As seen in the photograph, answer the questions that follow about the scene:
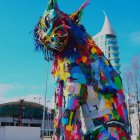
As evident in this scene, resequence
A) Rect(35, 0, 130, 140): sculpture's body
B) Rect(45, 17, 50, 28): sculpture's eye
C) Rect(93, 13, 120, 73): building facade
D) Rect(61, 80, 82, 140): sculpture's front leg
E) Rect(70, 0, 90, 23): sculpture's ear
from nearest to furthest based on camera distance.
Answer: Rect(61, 80, 82, 140): sculpture's front leg
Rect(35, 0, 130, 140): sculpture's body
Rect(45, 17, 50, 28): sculpture's eye
Rect(70, 0, 90, 23): sculpture's ear
Rect(93, 13, 120, 73): building facade

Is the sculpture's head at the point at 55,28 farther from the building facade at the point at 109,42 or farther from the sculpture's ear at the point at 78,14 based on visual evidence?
the building facade at the point at 109,42

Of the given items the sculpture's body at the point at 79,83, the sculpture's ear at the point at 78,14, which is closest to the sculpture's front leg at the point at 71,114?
the sculpture's body at the point at 79,83

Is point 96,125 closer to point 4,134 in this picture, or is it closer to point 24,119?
point 4,134

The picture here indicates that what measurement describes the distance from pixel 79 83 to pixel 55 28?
3.65ft

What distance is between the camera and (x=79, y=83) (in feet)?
20.5

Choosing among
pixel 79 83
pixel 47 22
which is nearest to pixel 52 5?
pixel 47 22

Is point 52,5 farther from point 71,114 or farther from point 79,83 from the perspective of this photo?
point 71,114

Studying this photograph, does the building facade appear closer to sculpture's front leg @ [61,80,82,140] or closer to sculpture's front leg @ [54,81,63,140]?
sculpture's front leg @ [54,81,63,140]

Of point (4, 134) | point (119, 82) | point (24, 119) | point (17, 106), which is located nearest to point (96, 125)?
point (119, 82)

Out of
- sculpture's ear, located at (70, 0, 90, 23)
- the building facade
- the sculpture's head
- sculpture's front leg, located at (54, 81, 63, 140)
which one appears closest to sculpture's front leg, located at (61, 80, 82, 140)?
sculpture's front leg, located at (54, 81, 63, 140)

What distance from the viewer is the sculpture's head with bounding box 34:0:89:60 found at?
20.9 ft

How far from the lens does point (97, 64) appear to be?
6535mm

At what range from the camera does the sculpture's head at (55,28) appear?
6.37 meters

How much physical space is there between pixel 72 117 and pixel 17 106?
55981 mm
